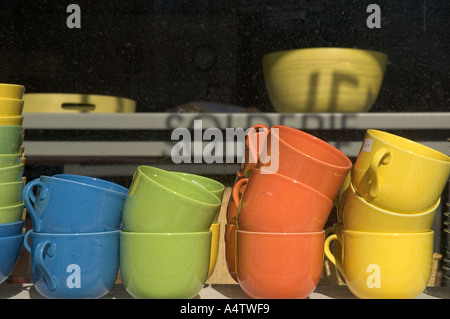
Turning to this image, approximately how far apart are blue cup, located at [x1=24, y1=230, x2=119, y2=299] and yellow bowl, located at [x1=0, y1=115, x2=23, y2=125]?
192mm

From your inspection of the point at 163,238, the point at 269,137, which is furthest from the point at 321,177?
the point at 163,238

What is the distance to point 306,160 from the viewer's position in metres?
0.74

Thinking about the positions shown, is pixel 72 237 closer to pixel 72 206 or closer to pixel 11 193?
pixel 72 206

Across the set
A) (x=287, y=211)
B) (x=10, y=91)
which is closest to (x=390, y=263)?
(x=287, y=211)

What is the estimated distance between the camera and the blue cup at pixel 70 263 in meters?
0.76

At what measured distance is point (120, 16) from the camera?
1.52m

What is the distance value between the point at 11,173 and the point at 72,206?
14cm

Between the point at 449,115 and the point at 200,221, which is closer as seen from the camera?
the point at 200,221

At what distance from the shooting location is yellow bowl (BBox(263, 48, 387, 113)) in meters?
0.96

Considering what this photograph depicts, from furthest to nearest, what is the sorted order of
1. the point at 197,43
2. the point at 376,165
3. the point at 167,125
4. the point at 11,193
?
the point at 197,43
the point at 167,125
the point at 11,193
the point at 376,165

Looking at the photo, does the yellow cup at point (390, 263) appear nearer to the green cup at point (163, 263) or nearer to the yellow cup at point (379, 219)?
the yellow cup at point (379, 219)
